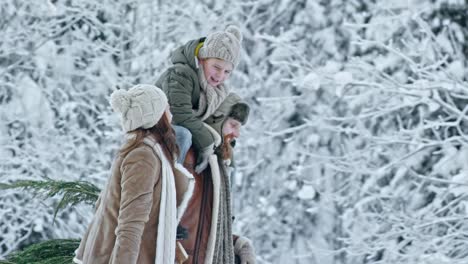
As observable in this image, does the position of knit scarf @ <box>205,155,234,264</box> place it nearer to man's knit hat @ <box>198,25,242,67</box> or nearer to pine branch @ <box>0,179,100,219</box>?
man's knit hat @ <box>198,25,242,67</box>

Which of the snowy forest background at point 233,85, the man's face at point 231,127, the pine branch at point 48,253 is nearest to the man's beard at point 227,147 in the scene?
the man's face at point 231,127

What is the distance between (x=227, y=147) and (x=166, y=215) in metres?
0.57

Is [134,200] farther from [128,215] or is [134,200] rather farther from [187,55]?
[187,55]

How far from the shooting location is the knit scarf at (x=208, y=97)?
3.65 metres

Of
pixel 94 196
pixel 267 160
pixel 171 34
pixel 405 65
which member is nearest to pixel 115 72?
pixel 171 34

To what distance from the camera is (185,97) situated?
3561mm

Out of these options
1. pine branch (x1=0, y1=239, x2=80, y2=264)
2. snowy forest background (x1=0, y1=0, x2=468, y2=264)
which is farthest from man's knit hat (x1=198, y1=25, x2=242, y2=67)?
snowy forest background (x1=0, y1=0, x2=468, y2=264)

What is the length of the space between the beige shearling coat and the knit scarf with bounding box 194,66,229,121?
435mm

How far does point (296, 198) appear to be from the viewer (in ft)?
49.3

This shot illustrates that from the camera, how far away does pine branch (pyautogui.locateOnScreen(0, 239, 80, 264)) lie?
12.7 feet

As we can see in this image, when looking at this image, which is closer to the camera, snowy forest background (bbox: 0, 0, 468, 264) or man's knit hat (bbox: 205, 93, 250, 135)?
man's knit hat (bbox: 205, 93, 250, 135)

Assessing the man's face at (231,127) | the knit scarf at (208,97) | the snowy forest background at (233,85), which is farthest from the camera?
the snowy forest background at (233,85)

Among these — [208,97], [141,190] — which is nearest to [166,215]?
[141,190]

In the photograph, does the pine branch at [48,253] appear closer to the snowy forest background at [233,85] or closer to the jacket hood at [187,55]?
the jacket hood at [187,55]
